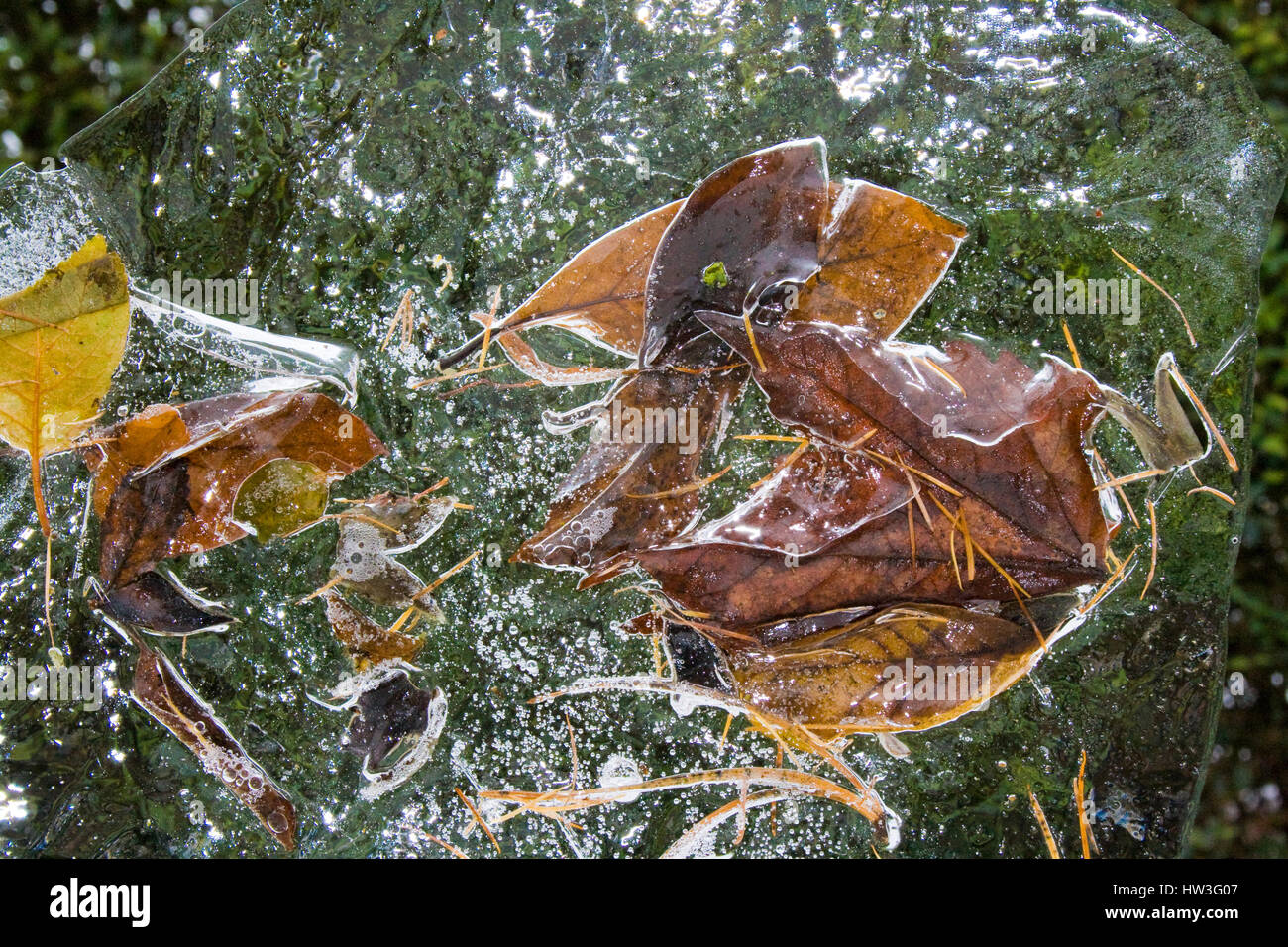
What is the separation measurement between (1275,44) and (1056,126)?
61.3 inches

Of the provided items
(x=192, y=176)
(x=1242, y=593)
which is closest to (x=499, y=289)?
(x=192, y=176)

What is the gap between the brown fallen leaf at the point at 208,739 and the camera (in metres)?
1.49

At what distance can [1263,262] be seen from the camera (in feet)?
7.83

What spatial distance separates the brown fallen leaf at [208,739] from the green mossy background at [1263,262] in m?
1.81

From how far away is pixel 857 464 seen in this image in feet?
4.36

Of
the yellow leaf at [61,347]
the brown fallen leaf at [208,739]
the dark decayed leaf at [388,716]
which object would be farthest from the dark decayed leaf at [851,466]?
the yellow leaf at [61,347]

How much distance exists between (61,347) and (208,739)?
26.9 inches

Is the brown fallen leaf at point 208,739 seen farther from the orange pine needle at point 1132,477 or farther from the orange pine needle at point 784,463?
the orange pine needle at point 1132,477

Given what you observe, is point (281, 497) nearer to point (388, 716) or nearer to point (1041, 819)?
point (388, 716)

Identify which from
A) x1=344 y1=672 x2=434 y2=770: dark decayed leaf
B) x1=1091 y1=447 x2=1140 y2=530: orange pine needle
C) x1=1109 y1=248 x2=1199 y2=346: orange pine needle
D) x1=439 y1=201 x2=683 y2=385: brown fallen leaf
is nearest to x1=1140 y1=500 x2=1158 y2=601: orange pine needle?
x1=1091 y1=447 x2=1140 y2=530: orange pine needle

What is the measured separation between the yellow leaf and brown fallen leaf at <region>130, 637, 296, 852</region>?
15.1 inches

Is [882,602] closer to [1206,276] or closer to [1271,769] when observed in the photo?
Answer: [1206,276]

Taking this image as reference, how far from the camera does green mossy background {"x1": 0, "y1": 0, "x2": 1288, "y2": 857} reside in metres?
2.40
